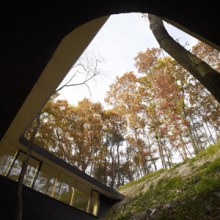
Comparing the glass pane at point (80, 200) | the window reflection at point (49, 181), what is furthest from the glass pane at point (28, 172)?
the glass pane at point (80, 200)

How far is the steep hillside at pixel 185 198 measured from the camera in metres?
6.48

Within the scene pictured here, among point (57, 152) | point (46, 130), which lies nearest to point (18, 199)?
point (46, 130)

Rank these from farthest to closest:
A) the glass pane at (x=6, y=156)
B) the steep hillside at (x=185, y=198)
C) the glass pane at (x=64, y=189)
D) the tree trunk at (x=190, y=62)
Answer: the glass pane at (x=64, y=189) → the glass pane at (x=6, y=156) → the steep hillside at (x=185, y=198) → the tree trunk at (x=190, y=62)

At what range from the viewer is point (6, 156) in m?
9.97

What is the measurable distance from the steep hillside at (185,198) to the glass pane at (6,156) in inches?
263

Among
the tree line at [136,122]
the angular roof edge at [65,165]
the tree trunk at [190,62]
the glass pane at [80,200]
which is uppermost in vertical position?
the tree line at [136,122]

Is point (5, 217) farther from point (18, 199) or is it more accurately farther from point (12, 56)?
point (12, 56)

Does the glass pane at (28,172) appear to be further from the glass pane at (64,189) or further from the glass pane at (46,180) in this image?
the glass pane at (64,189)

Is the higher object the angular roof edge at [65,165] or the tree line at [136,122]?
the tree line at [136,122]

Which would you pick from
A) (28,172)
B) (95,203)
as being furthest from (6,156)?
(95,203)

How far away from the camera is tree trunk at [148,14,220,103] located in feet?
9.64

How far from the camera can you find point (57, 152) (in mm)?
21938

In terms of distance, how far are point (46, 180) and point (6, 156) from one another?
248cm

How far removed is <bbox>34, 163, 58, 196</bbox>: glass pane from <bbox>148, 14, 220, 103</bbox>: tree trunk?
9.06 metres
